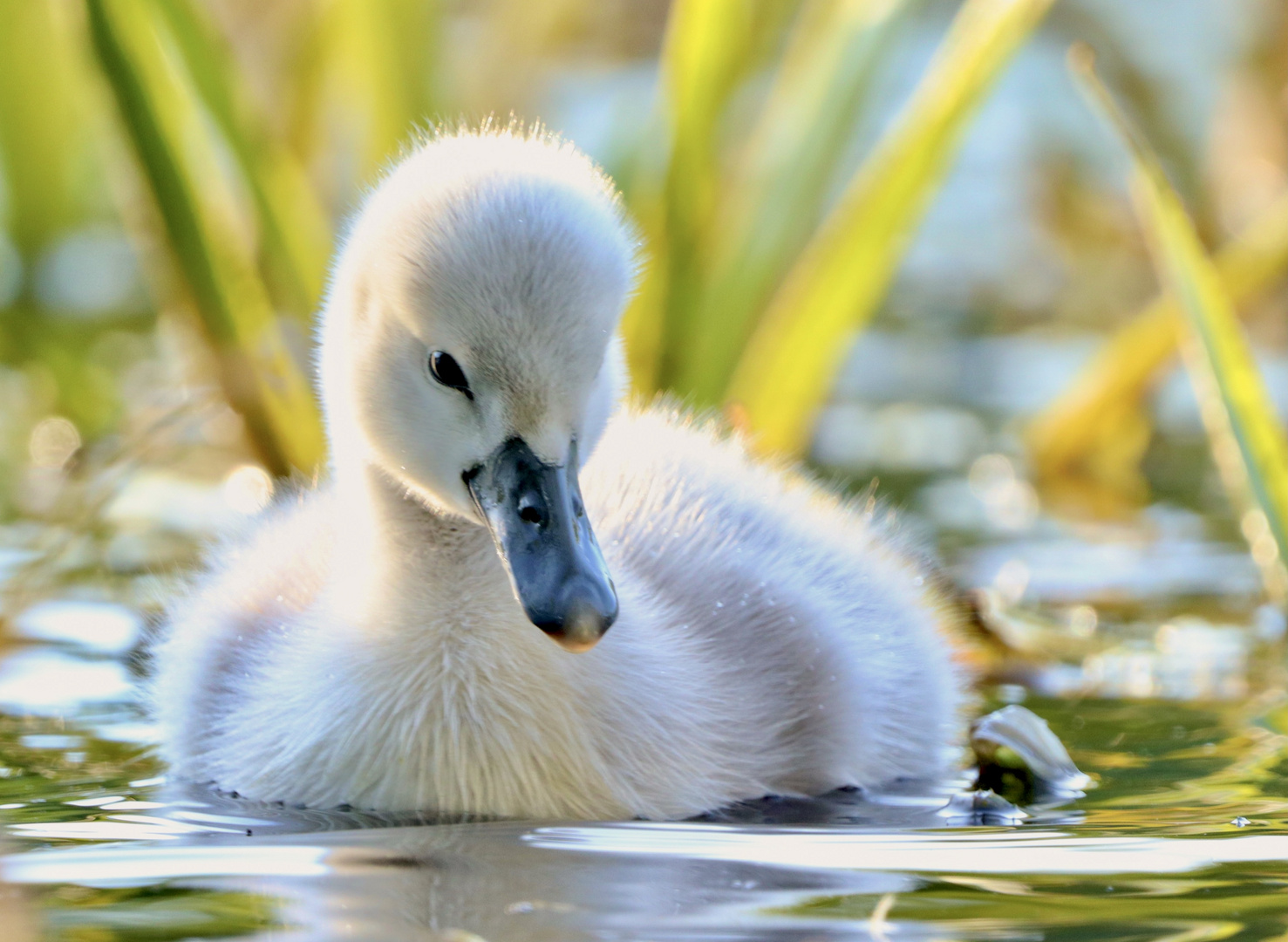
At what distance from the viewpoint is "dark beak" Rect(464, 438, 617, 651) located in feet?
7.48

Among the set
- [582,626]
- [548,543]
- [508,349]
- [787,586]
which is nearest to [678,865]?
[582,626]

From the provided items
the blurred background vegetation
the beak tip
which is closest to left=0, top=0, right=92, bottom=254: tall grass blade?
the blurred background vegetation

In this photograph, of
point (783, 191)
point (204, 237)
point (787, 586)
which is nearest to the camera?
point (787, 586)

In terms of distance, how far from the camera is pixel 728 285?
428cm

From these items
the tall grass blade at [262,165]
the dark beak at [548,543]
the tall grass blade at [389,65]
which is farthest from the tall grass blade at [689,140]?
the dark beak at [548,543]

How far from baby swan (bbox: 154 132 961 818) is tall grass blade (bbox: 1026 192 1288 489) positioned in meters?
1.89

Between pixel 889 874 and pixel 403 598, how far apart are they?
0.83 metres

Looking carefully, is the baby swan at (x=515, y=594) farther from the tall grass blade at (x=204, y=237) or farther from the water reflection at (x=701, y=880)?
the tall grass blade at (x=204, y=237)

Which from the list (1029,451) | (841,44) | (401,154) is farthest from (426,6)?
(1029,451)

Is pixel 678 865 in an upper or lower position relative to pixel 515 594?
lower

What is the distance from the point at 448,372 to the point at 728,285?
187 centimetres

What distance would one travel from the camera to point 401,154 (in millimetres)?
3008

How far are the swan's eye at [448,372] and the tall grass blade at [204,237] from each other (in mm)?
1454

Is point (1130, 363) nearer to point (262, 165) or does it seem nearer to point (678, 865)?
point (262, 165)
